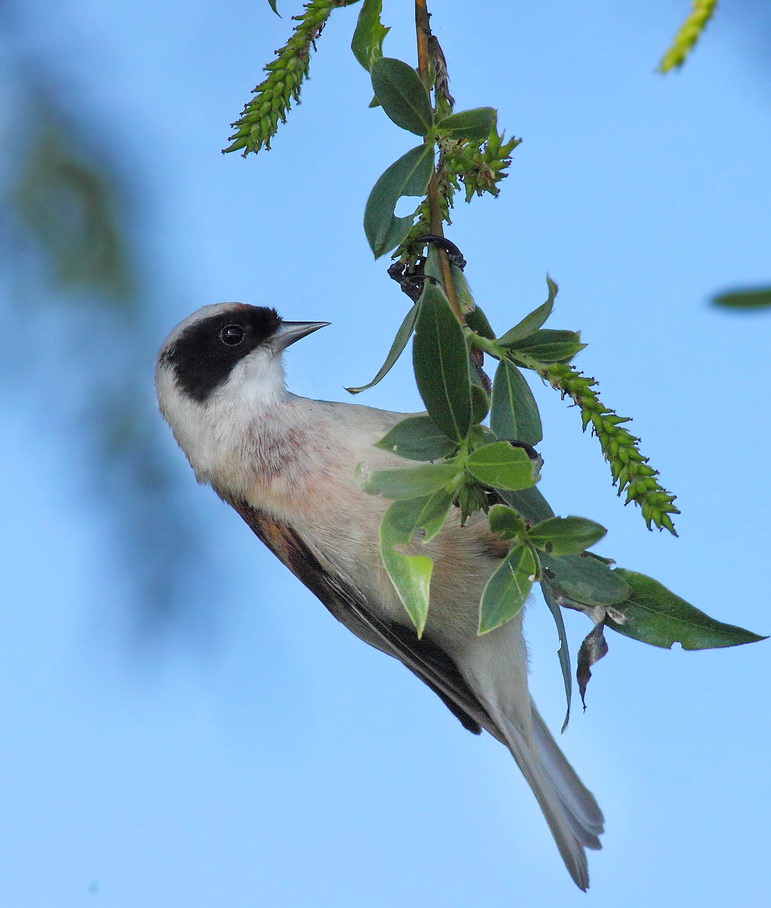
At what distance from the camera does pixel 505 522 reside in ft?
5.38

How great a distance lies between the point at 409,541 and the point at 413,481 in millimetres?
102

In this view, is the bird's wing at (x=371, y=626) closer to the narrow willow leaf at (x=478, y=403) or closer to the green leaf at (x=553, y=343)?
the green leaf at (x=553, y=343)

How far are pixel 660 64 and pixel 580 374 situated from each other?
126 cm

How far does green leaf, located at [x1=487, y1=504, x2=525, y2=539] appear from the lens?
1.60 meters

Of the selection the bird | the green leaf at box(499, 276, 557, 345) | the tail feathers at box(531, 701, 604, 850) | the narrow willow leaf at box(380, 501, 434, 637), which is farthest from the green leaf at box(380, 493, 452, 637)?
the tail feathers at box(531, 701, 604, 850)

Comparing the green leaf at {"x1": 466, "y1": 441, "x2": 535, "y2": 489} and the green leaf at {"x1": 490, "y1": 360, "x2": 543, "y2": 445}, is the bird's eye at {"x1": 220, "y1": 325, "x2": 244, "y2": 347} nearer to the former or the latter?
the green leaf at {"x1": 490, "y1": 360, "x2": 543, "y2": 445}

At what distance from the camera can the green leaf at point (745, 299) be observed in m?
0.60

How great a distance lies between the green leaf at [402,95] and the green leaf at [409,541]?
2.19 feet

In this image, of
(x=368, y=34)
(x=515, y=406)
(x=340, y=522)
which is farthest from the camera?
(x=340, y=522)

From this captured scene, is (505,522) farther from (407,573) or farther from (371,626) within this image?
(371,626)

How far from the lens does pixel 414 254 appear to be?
2.20 m

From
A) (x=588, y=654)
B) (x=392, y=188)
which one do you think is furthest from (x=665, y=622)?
(x=392, y=188)

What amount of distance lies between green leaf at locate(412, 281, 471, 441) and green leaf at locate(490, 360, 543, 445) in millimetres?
214

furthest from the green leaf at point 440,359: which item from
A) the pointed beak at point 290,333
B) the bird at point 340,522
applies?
the pointed beak at point 290,333
